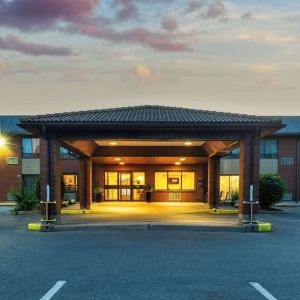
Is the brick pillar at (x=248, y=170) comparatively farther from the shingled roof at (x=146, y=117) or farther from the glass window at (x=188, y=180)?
the glass window at (x=188, y=180)

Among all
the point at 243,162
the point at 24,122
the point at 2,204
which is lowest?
the point at 2,204

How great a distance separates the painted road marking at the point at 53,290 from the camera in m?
7.69

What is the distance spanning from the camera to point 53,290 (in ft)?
26.9

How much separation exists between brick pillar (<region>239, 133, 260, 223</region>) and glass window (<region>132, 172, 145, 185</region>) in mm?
19038

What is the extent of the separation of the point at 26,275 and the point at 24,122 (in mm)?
9524

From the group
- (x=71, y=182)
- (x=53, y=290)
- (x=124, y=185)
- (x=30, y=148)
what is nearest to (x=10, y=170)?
(x=30, y=148)

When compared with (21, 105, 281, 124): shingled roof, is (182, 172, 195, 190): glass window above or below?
below

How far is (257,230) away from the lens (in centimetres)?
1811

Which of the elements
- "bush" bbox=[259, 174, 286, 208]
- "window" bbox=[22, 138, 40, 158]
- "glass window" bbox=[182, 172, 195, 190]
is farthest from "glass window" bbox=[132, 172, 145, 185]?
"bush" bbox=[259, 174, 286, 208]

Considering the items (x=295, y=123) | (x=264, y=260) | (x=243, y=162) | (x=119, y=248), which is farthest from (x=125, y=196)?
(x=264, y=260)

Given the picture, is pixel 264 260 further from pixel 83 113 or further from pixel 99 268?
pixel 83 113

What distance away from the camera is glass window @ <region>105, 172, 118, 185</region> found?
37.3 meters

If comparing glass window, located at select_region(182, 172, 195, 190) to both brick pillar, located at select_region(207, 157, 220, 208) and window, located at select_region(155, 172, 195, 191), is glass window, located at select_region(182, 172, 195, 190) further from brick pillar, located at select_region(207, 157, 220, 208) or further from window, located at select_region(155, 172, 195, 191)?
brick pillar, located at select_region(207, 157, 220, 208)

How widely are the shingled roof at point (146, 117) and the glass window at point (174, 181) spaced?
49.9 ft
